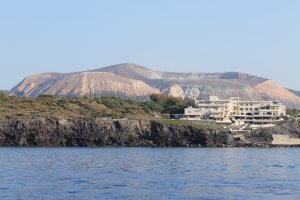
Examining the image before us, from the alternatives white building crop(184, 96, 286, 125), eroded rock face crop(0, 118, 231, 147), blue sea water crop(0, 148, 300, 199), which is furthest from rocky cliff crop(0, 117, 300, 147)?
blue sea water crop(0, 148, 300, 199)

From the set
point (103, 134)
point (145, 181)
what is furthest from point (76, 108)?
point (145, 181)

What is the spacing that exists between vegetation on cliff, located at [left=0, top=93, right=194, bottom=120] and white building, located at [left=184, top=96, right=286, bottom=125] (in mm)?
9548

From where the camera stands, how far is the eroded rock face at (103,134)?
109 metres

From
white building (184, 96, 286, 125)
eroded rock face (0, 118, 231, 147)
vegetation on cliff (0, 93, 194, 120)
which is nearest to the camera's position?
eroded rock face (0, 118, 231, 147)

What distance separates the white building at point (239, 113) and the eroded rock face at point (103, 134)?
20950mm

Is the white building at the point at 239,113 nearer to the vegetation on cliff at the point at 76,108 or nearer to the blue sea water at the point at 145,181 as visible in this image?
the vegetation on cliff at the point at 76,108

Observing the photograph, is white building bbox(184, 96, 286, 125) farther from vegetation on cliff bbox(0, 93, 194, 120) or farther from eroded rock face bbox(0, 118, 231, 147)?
eroded rock face bbox(0, 118, 231, 147)

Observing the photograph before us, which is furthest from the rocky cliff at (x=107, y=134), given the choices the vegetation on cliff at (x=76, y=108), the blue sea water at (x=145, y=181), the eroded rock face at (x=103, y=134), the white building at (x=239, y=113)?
the blue sea water at (x=145, y=181)

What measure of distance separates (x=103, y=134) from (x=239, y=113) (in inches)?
1580

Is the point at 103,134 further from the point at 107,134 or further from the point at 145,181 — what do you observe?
the point at 145,181

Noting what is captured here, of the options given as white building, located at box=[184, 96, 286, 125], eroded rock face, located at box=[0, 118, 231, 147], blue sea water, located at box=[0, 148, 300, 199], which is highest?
white building, located at box=[184, 96, 286, 125]

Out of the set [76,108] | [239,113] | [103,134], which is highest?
[76,108]

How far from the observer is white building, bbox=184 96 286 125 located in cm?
13775

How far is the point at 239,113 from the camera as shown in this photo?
14338 centimetres
